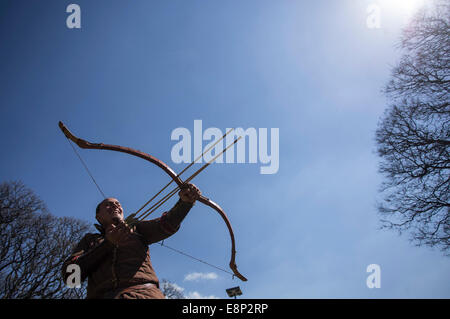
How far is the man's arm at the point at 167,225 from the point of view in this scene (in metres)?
3.12

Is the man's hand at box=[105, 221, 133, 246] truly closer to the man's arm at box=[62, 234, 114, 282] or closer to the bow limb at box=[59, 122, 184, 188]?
the man's arm at box=[62, 234, 114, 282]

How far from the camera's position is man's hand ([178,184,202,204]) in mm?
3131

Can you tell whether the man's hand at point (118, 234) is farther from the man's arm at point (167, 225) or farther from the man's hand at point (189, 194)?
the man's hand at point (189, 194)

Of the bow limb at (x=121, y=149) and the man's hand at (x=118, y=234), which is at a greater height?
the bow limb at (x=121, y=149)

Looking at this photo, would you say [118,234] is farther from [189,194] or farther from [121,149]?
[121,149]

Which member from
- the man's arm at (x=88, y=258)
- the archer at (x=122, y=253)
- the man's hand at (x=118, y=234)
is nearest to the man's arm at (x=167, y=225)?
the archer at (x=122, y=253)

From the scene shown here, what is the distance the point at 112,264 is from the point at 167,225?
2.25 ft

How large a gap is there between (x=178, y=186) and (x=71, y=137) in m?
1.39

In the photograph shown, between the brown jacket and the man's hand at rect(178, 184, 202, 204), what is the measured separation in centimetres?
35

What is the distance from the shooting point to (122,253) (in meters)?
2.72

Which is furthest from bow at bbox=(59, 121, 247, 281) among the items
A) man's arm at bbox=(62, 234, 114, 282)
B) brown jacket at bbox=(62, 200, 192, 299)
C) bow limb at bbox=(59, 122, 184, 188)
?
man's arm at bbox=(62, 234, 114, 282)

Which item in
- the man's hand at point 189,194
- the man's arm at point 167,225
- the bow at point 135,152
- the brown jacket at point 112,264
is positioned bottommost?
the brown jacket at point 112,264
